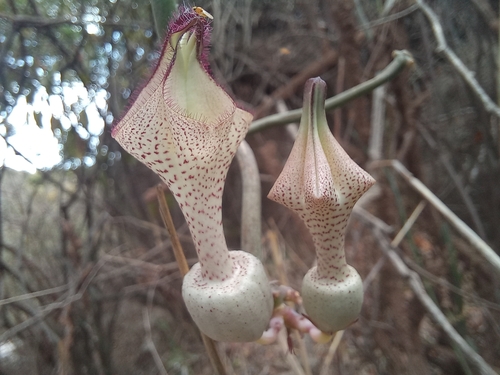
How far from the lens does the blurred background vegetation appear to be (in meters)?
0.90

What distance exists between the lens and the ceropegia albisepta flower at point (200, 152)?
31 centimetres

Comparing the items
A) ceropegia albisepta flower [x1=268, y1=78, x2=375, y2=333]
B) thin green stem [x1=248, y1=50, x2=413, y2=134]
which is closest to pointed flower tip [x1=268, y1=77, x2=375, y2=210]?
ceropegia albisepta flower [x1=268, y1=78, x2=375, y2=333]

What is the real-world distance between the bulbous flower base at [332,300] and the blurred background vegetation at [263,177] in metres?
0.53

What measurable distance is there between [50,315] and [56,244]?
1.13 feet

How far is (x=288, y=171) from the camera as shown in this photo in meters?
0.35

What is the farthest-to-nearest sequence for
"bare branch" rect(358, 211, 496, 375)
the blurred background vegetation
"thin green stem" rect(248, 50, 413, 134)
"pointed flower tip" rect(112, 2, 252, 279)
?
the blurred background vegetation, "bare branch" rect(358, 211, 496, 375), "thin green stem" rect(248, 50, 413, 134), "pointed flower tip" rect(112, 2, 252, 279)

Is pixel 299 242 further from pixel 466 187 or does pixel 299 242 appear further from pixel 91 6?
pixel 91 6

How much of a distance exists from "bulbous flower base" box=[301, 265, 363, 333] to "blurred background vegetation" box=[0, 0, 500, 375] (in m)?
0.53

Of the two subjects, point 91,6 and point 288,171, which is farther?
point 91,6

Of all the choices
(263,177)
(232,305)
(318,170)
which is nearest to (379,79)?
(318,170)

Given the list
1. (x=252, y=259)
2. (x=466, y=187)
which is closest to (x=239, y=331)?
(x=252, y=259)

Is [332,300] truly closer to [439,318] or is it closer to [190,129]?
[190,129]

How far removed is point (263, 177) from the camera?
1.57 m

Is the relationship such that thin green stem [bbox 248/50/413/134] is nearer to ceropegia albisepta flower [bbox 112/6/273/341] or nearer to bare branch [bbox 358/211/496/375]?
ceropegia albisepta flower [bbox 112/6/273/341]
